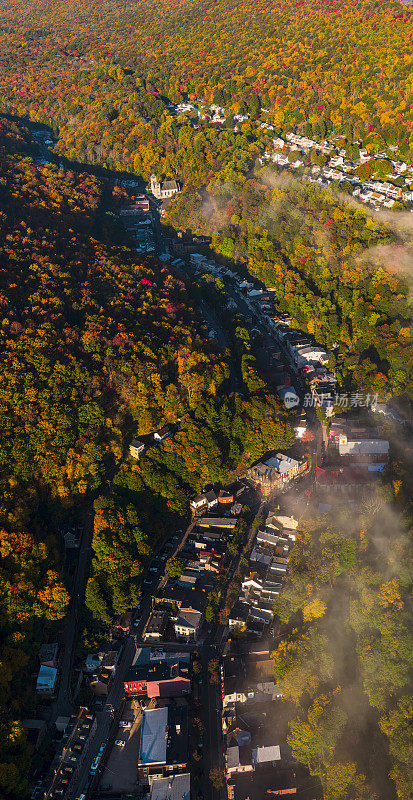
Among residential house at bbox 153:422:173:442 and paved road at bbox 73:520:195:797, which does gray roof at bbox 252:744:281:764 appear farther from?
residential house at bbox 153:422:173:442

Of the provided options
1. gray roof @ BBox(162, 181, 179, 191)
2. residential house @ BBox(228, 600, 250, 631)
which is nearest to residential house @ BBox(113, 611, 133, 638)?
residential house @ BBox(228, 600, 250, 631)

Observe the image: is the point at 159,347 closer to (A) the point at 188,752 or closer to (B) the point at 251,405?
(B) the point at 251,405

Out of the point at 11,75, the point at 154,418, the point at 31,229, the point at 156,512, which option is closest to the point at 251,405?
the point at 154,418

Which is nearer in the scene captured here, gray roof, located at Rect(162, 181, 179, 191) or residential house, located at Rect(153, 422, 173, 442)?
residential house, located at Rect(153, 422, 173, 442)

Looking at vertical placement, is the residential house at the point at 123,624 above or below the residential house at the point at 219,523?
below

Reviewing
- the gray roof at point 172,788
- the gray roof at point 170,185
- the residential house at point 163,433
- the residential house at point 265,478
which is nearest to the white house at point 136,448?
the residential house at point 163,433
